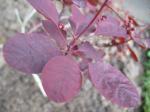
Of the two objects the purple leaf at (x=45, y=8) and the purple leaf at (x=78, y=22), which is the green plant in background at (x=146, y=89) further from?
the purple leaf at (x=45, y=8)

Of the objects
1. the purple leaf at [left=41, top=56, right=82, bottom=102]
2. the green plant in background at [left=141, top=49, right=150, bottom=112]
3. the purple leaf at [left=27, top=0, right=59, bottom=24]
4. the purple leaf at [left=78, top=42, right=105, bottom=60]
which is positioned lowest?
the green plant in background at [left=141, top=49, right=150, bottom=112]

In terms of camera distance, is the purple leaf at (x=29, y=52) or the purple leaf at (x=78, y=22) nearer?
the purple leaf at (x=29, y=52)

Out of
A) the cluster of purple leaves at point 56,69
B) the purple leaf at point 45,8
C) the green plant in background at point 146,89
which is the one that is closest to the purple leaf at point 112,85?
the cluster of purple leaves at point 56,69

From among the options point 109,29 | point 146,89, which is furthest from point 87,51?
point 146,89

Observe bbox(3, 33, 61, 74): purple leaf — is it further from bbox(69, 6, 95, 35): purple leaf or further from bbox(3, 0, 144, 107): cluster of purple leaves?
bbox(69, 6, 95, 35): purple leaf

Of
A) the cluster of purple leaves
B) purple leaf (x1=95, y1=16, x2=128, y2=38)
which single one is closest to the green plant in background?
purple leaf (x1=95, y1=16, x2=128, y2=38)

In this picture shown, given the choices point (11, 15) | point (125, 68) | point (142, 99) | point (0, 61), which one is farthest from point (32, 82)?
point (142, 99)

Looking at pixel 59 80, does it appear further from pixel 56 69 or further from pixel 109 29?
pixel 109 29
